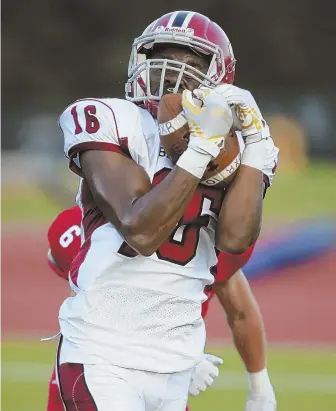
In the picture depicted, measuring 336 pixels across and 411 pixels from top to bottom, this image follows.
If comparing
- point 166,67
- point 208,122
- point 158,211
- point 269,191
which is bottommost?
point 158,211

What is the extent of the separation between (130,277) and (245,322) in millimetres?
1006

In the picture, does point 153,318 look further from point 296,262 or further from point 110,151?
point 296,262

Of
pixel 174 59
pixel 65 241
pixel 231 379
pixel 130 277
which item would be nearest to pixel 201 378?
pixel 65 241

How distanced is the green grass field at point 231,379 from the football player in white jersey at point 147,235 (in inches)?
99.7

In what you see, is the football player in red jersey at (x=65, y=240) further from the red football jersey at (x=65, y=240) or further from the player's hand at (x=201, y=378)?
the player's hand at (x=201, y=378)

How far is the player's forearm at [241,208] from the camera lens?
257 cm

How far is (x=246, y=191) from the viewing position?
8.45 ft

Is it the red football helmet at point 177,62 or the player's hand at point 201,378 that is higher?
the red football helmet at point 177,62

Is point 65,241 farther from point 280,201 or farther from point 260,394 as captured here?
point 280,201

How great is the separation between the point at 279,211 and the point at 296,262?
1919 mm

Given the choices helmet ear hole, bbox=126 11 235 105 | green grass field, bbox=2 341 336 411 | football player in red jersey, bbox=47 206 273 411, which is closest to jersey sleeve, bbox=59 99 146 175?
helmet ear hole, bbox=126 11 235 105

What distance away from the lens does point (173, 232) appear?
2611mm

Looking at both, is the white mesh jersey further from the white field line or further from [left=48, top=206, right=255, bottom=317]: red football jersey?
the white field line

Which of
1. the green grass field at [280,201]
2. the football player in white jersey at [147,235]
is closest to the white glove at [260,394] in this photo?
the football player in white jersey at [147,235]
